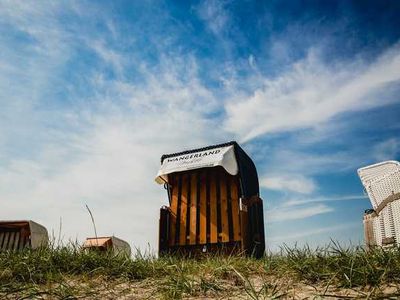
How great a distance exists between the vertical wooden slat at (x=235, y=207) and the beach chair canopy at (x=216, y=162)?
0.32ft

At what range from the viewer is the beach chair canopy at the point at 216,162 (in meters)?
5.05

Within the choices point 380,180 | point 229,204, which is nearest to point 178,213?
point 229,204

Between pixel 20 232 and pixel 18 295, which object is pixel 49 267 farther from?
pixel 20 232

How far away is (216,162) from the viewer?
499cm

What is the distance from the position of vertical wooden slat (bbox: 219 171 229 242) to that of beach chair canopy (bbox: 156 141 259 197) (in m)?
0.27

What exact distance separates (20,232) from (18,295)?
13.1 ft

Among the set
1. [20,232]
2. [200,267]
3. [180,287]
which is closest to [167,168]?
[20,232]

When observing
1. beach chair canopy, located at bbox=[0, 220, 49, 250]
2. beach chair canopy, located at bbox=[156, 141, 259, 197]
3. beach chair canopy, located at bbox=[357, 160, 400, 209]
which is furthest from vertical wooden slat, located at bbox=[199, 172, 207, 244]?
beach chair canopy, located at bbox=[0, 220, 49, 250]

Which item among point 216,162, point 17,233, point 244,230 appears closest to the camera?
point 244,230

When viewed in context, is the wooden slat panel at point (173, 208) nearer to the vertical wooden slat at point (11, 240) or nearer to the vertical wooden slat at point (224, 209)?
the vertical wooden slat at point (224, 209)

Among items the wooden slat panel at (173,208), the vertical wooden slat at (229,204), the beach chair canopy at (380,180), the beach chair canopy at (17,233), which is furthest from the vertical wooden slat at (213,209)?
the beach chair canopy at (17,233)

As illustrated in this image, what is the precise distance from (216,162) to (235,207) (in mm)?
708

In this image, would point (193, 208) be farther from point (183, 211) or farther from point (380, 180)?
point (380, 180)

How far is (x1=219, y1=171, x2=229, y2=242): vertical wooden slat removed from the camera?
194 inches
